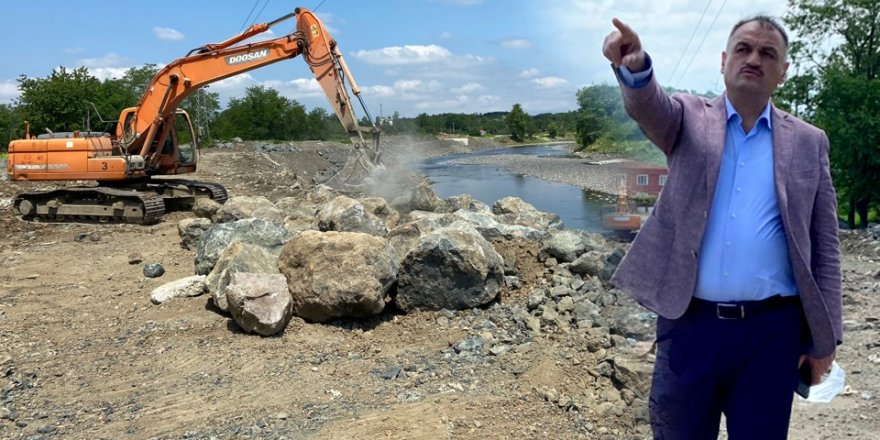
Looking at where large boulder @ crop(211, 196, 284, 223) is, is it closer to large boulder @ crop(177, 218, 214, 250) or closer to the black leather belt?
large boulder @ crop(177, 218, 214, 250)

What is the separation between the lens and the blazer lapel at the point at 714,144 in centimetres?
189

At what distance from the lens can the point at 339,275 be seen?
5320 millimetres

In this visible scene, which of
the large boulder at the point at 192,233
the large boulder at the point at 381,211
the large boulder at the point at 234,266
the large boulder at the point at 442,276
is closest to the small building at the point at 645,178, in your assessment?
the large boulder at the point at 442,276

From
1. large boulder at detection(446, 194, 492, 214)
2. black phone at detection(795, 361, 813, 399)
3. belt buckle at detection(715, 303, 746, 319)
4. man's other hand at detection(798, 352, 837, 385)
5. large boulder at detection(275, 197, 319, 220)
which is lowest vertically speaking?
large boulder at detection(275, 197, 319, 220)

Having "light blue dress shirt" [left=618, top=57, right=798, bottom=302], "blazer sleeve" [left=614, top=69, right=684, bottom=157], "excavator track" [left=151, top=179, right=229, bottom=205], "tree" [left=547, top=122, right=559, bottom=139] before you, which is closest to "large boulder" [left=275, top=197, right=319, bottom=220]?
"excavator track" [left=151, top=179, right=229, bottom=205]

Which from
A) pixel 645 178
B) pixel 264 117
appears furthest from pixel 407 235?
pixel 264 117

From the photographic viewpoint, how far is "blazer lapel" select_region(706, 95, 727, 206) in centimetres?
189

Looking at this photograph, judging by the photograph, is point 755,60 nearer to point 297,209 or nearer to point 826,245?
point 826,245

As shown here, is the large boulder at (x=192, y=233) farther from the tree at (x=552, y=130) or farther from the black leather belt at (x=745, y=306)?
the tree at (x=552, y=130)

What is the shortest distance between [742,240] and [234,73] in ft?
39.0

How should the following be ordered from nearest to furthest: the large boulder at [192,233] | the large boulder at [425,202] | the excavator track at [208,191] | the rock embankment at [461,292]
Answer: the rock embankment at [461,292]
the large boulder at [192,233]
the large boulder at [425,202]
the excavator track at [208,191]

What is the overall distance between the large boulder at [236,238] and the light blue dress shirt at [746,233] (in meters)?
5.61

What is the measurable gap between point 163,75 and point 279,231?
665 cm

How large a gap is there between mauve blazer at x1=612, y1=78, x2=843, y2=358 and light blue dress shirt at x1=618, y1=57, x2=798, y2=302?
0.03 metres
